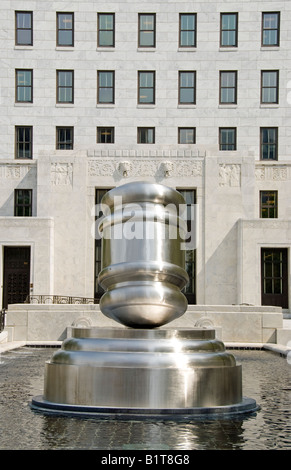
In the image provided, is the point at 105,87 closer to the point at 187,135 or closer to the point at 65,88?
the point at 65,88

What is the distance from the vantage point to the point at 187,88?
1620 inches

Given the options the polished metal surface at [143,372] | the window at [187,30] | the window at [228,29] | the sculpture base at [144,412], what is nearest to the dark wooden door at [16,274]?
the window at [187,30]

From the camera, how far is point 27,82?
41.2 metres

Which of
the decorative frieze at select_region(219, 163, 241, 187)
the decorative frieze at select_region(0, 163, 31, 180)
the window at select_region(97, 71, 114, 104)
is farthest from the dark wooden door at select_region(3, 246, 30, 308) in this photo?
the decorative frieze at select_region(219, 163, 241, 187)

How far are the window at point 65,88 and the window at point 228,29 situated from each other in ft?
30.7

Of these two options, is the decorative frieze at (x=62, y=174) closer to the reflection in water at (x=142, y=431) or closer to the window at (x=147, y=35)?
the window at (x=147, y=35)

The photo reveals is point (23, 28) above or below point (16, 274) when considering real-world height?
above

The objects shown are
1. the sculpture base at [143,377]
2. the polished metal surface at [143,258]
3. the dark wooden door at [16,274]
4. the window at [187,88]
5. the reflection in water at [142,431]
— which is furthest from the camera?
the window at [187,88]

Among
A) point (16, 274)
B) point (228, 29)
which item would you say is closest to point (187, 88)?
point (228, 29)

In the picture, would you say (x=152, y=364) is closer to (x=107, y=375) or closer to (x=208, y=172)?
(x=107, y=375)

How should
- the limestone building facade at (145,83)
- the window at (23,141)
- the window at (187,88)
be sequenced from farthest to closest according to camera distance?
the window at (187,88), the window at (23,141), the limestone building facade at (145,83)

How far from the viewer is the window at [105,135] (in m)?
40.8

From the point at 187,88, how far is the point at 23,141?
33.6 feet

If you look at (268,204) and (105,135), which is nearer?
(268,204)
